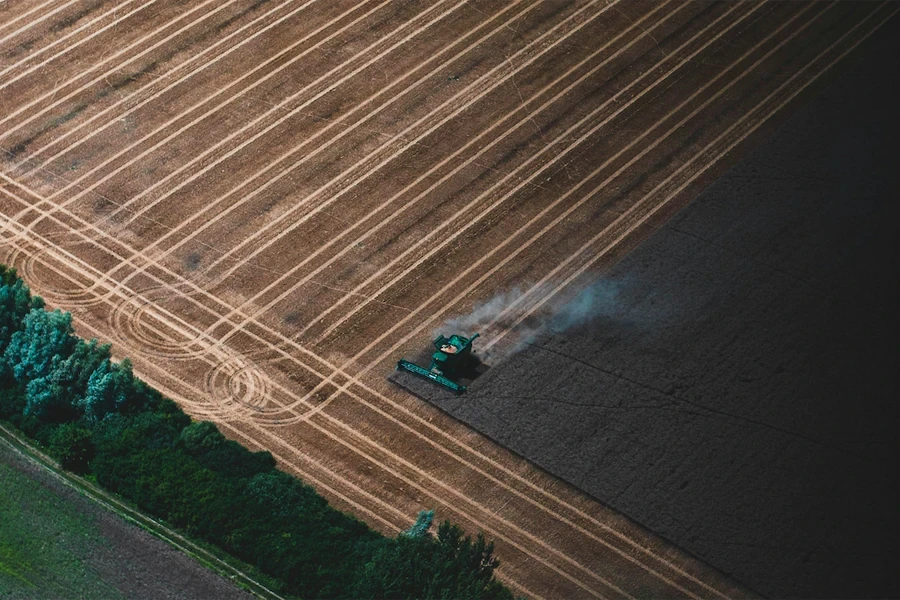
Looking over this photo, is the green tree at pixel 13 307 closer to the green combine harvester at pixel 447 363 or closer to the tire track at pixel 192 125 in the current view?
the tire track at pixel 192 125

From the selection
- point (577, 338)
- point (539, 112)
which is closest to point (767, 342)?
point (577, 338)

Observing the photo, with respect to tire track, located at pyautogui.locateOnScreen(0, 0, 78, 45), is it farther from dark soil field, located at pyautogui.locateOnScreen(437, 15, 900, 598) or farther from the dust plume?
dark soil field, located at pyautogui.locateOnScreen(437, 15, 900, 598)

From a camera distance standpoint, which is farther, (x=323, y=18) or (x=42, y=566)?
(x=323, y=18)

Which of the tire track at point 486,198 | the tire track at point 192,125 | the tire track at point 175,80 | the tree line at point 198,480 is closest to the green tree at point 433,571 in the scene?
the tree line at point 198,480

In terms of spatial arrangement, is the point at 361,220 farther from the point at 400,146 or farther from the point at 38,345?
the point at 38,345

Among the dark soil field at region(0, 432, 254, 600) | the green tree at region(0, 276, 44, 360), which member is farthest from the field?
the dark soil field at region(0, 432, 254, 600)

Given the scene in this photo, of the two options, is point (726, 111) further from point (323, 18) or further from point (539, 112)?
point (323, 18)
